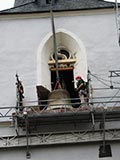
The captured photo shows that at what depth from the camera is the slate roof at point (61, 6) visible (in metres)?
20.4

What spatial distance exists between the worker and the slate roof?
343 cm

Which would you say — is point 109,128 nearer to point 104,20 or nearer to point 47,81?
point 47,81

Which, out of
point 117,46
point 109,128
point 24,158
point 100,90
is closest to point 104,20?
point 117,46

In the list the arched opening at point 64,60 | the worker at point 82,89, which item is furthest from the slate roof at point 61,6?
the worker at point 82,89

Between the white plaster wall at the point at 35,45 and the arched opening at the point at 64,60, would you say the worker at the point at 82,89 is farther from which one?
the arched opening at the point at 64,60

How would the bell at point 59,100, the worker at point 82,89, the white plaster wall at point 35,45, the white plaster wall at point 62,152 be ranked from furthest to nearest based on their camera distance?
the white plaster wall at point 35,45 < the worker at point 82,89 < the bell at point 59,100 < the white plaster wall at point 62,152

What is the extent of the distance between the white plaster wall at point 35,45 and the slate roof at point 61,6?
1.41 feet

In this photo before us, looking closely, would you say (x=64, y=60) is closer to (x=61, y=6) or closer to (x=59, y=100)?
(x=61, y=6)

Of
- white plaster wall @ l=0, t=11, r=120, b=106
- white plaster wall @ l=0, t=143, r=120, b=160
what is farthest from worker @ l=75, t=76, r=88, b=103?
white plaster wall @ l=0, t=143, r=120, b=160

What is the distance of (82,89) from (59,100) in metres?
0.84

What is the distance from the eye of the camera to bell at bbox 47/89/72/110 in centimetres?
1742

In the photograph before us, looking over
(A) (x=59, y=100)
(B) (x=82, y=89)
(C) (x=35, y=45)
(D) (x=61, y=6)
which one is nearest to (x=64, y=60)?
(C) (x=35, y=45)

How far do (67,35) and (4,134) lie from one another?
4696 millimetres

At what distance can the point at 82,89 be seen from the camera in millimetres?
17875
